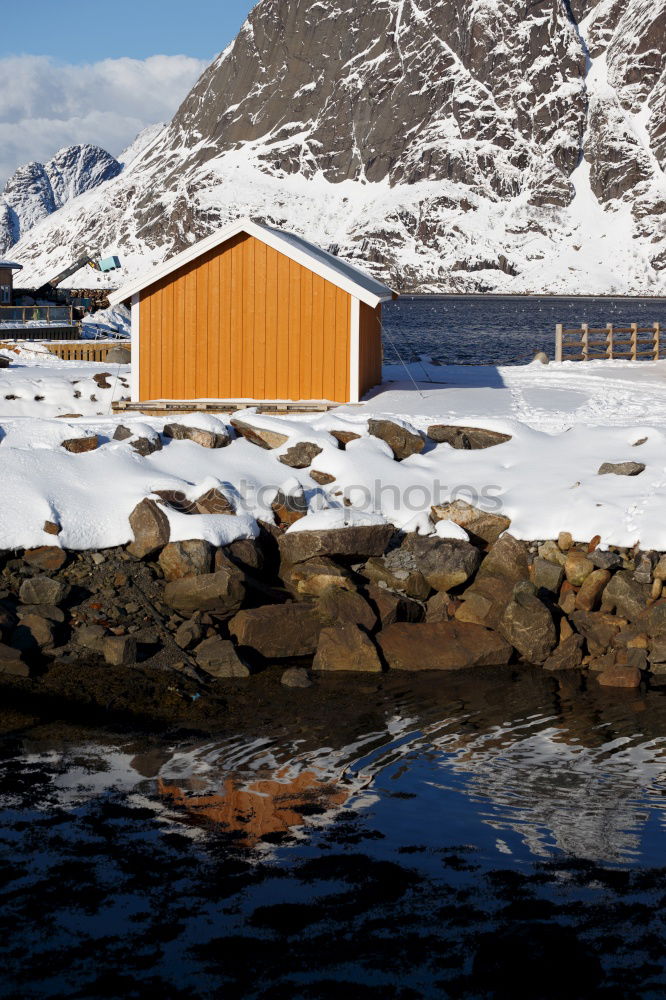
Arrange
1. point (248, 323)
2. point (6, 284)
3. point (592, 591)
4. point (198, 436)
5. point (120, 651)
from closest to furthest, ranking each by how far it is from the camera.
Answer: point (120, 651)
point (592, 591)
point (198, 436)
point (248, 323)
point (6, 284)

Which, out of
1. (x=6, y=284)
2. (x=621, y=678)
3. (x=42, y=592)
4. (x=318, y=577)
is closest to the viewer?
(x=621, y=678)

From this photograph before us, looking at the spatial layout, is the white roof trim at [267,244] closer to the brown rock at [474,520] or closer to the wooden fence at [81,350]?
the brown rock at [474,520]

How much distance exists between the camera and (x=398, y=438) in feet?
66.2

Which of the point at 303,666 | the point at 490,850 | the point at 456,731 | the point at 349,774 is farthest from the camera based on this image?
the point at 303,666

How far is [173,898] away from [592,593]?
938cm

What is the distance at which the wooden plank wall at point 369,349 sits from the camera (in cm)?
2611

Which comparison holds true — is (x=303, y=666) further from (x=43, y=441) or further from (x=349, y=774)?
(x=43, y=441)

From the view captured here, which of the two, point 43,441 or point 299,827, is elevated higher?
point 43,441

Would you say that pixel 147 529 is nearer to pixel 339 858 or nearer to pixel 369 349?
pixel 339 858

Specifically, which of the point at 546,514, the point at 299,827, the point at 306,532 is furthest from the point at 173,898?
the point at 546,514

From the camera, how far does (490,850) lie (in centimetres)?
870

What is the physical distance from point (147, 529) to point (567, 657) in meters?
6.28

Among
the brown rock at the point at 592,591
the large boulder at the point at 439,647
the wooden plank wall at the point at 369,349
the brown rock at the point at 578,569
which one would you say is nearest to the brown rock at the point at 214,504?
the large boulder at the point at 439,647

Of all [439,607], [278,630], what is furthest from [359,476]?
[278,630]
